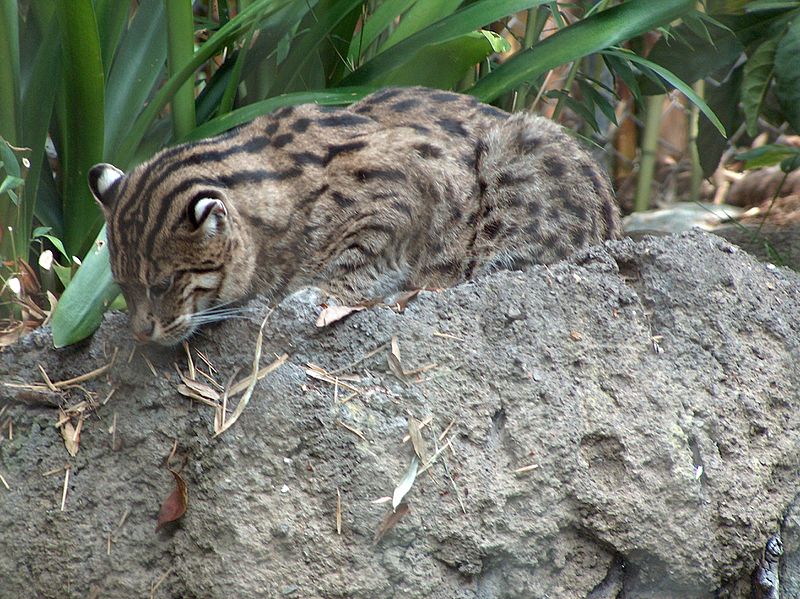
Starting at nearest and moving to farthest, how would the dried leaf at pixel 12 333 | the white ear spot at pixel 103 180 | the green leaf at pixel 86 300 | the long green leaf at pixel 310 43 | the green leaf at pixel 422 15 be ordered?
the green leaf at pixel 86 300, the dried leaf at pixel 12 333, the white ear spot at pixel 103 180, the long green leaf at pixel 310 43, the green leaf at pixel 422 15

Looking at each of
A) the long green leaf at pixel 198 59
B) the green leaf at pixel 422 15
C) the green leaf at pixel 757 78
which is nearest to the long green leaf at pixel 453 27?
the green leaf at pixel 422 15

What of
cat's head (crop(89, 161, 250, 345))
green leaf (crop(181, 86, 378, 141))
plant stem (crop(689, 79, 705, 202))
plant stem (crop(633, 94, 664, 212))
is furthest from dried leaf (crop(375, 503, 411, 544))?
plant stem (crop(689, 79, 705, 202))

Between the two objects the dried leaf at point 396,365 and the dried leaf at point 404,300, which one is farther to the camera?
the dried leaf at point 404,300

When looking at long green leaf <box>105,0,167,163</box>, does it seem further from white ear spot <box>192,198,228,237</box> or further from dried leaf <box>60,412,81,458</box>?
dried leaf <box>60,412,81,458</box>

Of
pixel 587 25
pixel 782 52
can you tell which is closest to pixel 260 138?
pixel 587 25

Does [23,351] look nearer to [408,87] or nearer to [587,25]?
[408,87]

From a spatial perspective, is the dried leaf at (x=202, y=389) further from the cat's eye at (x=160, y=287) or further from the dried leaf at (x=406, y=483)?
the dried leaf at (x=406, y=483)
